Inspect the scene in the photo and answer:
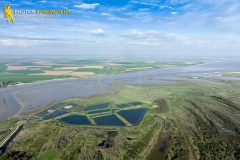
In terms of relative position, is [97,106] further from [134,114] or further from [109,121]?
[109,121]

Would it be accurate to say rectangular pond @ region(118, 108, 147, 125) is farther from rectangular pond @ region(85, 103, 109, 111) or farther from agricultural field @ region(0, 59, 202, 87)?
agricultural field @ region(0, 59, 202, 87)

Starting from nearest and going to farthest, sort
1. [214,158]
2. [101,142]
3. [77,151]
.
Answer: [214,158]
[77,151]
[101,142]

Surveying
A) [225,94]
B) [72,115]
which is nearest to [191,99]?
[225,94]

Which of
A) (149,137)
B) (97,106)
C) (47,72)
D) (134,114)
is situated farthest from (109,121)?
(47,72)

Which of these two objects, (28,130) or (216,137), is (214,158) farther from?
(28,130)

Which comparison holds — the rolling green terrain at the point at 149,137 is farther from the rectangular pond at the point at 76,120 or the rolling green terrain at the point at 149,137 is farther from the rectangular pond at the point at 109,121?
the rectangular pond at the point at 109,121
